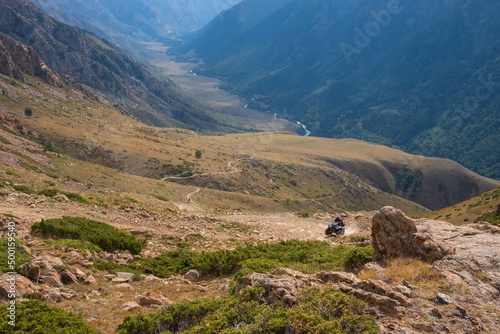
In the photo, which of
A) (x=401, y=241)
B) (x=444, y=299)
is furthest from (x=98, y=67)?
(x=444, y=299)

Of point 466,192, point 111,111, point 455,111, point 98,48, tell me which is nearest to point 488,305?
point 111,111

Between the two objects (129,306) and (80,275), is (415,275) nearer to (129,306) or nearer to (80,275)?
(129,306)

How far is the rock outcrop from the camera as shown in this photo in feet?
241

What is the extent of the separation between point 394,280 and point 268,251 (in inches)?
281

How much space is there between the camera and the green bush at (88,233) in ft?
44.0

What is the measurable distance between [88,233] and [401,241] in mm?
12312

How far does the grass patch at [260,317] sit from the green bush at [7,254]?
3.91 metres

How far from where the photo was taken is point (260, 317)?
275 inches

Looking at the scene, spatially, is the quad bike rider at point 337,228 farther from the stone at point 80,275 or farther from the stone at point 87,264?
the stone at point 80,275

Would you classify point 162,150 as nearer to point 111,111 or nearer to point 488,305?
point 111,111

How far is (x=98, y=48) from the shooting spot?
6363 inches

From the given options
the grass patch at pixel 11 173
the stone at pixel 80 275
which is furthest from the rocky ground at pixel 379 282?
the grass patch at pixel 11 173

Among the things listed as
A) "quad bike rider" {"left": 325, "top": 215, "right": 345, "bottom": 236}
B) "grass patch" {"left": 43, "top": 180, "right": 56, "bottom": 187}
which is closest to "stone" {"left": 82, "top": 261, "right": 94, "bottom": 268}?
"grass patch" {"left": 43, "top": 180, "right": 56, "bottom": 187}

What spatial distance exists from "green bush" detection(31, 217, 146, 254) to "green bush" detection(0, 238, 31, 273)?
8.96 feet
